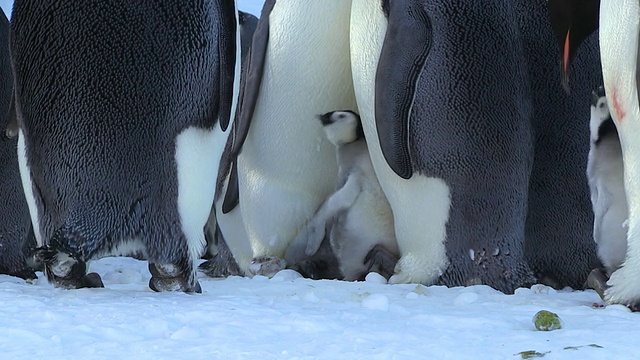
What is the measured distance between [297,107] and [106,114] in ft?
4.08

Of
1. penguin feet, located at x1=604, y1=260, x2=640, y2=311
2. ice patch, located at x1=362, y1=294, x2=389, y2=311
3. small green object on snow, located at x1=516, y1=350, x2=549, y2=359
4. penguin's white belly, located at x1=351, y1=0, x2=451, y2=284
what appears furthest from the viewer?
penguin's white belly, located at x1=351, y1=0, x2=451, y2=284

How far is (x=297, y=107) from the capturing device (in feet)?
13.4

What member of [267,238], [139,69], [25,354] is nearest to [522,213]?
[267,238]

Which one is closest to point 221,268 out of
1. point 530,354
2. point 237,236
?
point 237,236

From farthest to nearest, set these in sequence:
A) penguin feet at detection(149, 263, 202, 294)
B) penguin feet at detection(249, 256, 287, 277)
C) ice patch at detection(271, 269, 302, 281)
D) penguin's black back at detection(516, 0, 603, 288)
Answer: penguin feet at detection(249, 256, 287, 277), penguin's black back at detection(516, 0, 603, 288), ice patch at detection(271, 269, 302, 281), penguin feet at detection(149, 263, 202, 294)

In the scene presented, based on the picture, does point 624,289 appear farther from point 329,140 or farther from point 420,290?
point 329,140

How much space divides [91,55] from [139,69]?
0.13m

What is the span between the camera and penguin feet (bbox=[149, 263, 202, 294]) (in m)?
3.07

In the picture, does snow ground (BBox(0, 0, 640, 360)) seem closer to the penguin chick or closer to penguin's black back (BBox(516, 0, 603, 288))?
the penguin chick

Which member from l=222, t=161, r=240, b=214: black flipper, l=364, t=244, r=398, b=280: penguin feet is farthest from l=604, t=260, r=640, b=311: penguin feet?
l=222, t=161, r=240, b=214: black flipper

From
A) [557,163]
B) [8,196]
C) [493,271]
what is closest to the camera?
[493,271]

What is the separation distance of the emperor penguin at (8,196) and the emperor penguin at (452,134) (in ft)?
4.30

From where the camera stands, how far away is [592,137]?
3.45 metres

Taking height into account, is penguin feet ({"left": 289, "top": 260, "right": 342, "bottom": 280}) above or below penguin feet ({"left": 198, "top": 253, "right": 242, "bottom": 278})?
above
